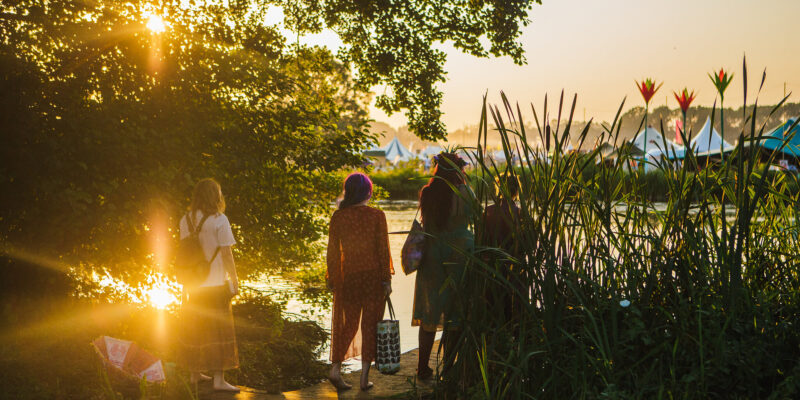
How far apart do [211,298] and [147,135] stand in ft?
5.84

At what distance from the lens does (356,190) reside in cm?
477

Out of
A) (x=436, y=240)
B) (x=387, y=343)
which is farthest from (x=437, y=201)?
(x=387, y=343)

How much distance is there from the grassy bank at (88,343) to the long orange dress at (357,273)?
0.68 metres

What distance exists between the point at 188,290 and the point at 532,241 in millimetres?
2445

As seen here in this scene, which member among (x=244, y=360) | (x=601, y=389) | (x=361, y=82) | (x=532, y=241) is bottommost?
(x=244, y=360)

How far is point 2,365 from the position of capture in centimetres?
459

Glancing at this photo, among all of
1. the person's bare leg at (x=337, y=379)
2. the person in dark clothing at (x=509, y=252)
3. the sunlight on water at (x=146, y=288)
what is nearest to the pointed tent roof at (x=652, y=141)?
the person in dark clothing at (x=509, y=252)

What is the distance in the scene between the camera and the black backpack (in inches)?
178

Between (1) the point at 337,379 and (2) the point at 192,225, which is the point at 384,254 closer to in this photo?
(1) the point at 337,379

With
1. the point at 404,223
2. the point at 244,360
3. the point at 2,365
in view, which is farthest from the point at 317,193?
the point at 404,223

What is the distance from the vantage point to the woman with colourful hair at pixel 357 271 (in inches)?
187

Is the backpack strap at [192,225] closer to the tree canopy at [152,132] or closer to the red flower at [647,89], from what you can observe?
the tree canopy at [152,132]

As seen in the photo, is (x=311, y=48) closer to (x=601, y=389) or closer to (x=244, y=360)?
(x=244, y=360)

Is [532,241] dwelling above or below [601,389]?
above
